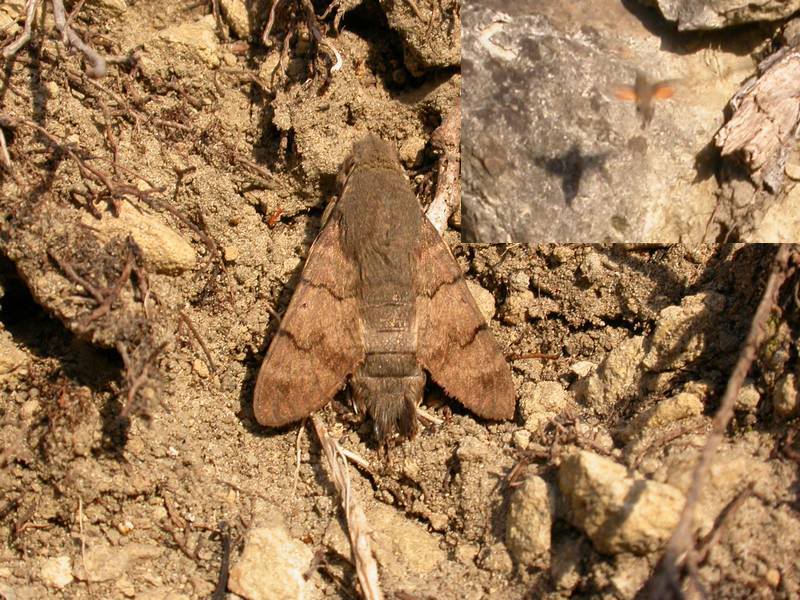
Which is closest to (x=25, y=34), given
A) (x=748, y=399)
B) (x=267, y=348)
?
(x=267, y=348)

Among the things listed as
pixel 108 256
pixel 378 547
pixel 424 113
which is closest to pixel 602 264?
pixel 424 113

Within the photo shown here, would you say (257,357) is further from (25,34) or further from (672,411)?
(672,411)

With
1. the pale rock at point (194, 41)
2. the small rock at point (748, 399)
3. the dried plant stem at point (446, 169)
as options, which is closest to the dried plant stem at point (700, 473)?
the small rock at point (748, 399)

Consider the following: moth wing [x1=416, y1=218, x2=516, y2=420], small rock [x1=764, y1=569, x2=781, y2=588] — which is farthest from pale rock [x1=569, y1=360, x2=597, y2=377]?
small rock [x1=764, y1=569, x2=781, y2=588]

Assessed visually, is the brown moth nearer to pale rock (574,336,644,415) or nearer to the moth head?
the moth head

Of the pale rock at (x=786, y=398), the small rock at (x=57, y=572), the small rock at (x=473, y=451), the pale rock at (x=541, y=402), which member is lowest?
the small rock at (x=57, y=572)

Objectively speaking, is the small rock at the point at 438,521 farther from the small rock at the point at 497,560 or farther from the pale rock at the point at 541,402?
the pale rock at the point at 541,402
